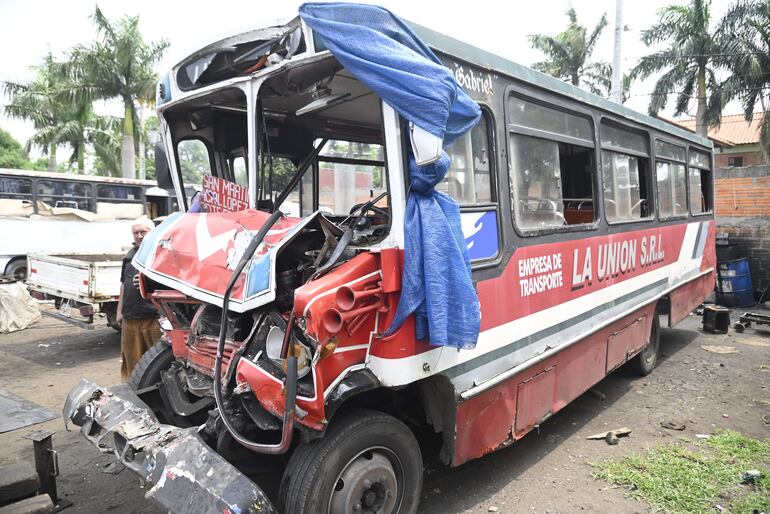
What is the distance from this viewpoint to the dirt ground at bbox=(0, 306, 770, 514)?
3576mm

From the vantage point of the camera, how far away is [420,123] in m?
2.46

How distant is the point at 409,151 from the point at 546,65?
27093 millimetres

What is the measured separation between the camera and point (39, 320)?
984 cm

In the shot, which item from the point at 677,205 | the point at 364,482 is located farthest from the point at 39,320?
the point at 677,205

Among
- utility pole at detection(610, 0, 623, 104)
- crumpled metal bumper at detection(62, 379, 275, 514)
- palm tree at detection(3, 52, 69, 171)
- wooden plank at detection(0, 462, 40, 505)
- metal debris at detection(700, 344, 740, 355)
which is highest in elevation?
palm tree at detection(3, 52, 69, 171)

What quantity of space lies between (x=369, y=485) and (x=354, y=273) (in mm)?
1154

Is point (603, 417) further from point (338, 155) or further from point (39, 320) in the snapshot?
point (39, 320)

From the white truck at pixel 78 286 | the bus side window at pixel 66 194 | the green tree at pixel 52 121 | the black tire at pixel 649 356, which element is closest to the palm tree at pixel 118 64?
the green tree at pixel 52 121

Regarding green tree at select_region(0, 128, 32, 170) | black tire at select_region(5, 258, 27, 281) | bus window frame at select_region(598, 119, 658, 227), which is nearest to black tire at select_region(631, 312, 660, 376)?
bus window frame at select_region(598, 119, 658, 227)

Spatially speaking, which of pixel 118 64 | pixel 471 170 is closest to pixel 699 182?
pixel 471 170

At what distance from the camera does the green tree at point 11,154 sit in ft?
125

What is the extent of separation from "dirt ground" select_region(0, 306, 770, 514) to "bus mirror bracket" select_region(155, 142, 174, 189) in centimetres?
231

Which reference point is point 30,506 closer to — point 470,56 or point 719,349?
point 470,56

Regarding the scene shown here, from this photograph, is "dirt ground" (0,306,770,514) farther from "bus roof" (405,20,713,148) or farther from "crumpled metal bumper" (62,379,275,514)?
"bus roof" (405,20,713,148)
